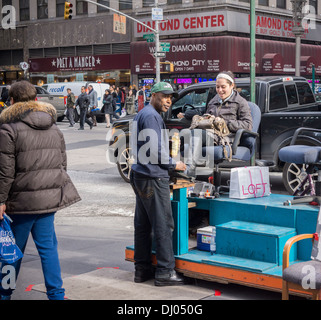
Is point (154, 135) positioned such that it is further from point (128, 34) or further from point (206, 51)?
point (128, 34)

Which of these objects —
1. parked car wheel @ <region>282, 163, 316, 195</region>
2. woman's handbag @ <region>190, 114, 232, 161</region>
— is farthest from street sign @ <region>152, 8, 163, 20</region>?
woman's handbag @ <region>190, 114, 232, 161</region>

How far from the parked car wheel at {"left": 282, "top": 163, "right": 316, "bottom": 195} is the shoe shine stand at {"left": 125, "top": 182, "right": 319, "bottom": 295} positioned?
3963 mm

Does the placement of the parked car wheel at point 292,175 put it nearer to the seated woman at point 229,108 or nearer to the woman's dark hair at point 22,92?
the seated woman at point 229,108

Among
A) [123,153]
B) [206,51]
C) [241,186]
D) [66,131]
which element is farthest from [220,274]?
[206,51]

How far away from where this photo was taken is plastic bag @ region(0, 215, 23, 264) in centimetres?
495

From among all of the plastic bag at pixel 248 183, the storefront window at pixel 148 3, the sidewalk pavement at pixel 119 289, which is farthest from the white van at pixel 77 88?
the sidewalk pavement at pixel 119 289

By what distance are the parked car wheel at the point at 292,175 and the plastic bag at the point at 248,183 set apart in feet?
12.4

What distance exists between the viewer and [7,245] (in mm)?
4961

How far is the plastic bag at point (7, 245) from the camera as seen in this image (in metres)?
4.95

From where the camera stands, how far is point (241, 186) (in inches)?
244

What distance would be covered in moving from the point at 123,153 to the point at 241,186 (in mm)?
6231

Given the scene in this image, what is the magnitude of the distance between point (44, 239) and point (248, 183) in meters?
2.24

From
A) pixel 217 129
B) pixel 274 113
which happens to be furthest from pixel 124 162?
pixel 217 129

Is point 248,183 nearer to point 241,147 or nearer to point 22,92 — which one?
point 241,147
